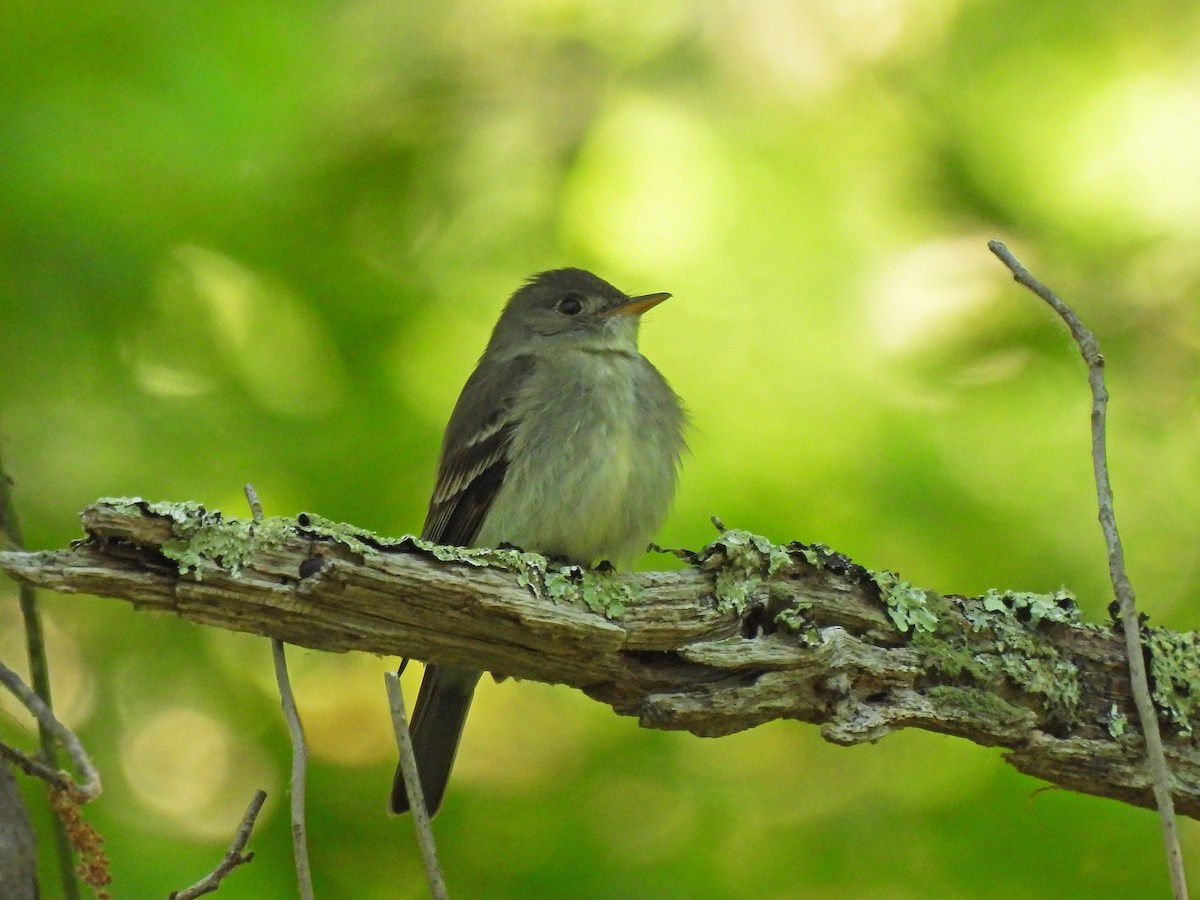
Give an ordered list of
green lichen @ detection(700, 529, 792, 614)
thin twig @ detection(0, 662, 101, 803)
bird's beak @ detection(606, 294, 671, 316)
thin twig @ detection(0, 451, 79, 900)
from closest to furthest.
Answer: thin twig @ detection(0, 662, 101, 803)
thin twig @ detection(0, 451, 79, 900)
green lichen @ detection(700, 529, 792, 614)
bird's beak @ detection(606, 294, 671, 316)

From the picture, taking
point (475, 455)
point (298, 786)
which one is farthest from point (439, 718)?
point (298, 786)

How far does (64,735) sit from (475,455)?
2369 millimetres

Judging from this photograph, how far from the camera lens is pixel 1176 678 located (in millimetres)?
3648

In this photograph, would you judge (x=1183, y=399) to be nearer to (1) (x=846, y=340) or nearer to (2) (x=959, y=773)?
(1) (x=846, y=340)

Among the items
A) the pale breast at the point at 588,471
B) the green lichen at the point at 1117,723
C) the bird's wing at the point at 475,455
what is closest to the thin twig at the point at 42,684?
the bird's wing at the point at 475,455

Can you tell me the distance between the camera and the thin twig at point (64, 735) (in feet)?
7.25

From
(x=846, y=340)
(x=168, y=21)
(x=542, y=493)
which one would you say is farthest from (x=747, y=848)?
(x=168, y=21)

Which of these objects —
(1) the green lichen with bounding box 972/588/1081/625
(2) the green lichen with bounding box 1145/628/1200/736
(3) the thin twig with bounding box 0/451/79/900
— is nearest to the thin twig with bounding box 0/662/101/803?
(3) the thin twig with bounding box 0/451/79/900

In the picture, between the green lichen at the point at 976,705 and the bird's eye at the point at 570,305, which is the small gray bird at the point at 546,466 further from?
the green lichen at the point at 976,705

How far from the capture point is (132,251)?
3688 mm

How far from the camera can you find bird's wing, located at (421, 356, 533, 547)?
438 cm

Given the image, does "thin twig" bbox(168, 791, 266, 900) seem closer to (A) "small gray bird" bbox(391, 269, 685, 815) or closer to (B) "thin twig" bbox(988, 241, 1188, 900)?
(A) "small gray bird" bbox(391, 269, 685, 815)

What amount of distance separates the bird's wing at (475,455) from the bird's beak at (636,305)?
1.42ft

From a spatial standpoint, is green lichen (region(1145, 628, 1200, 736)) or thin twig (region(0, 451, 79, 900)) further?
green lichen (region(1145, 628, 1200, 736))
